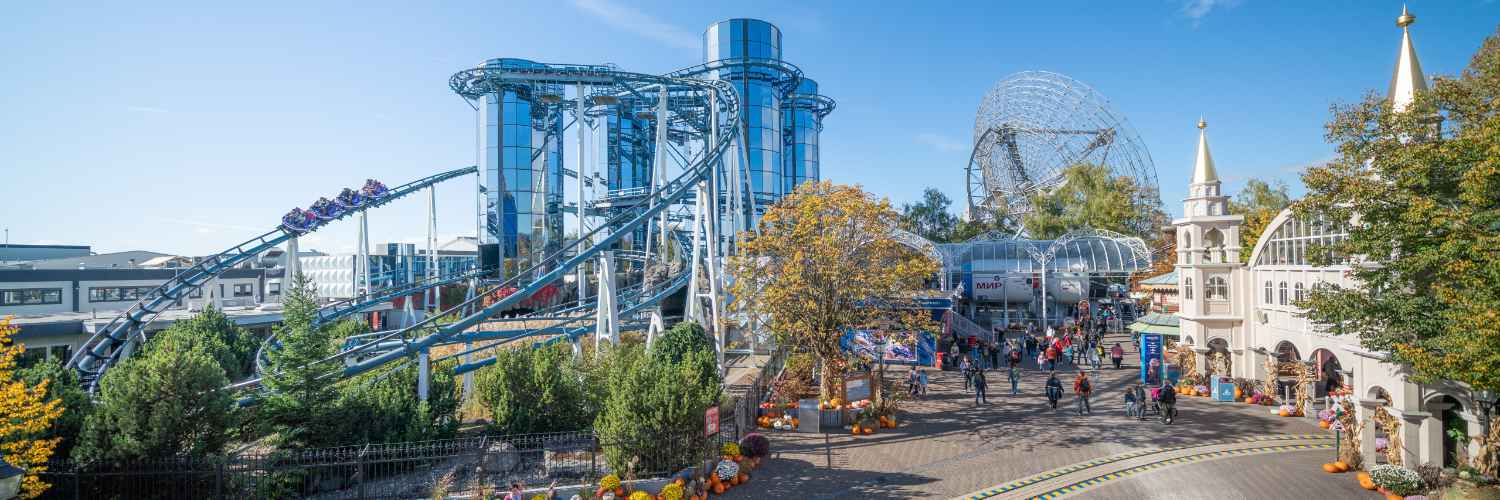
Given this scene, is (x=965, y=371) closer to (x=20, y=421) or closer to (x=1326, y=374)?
(x=1326, y=374)

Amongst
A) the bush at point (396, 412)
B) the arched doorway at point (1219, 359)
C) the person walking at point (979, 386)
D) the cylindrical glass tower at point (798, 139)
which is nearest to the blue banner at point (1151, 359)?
the arched doorway at point (1219, 359)

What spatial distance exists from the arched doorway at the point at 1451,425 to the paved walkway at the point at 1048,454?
1811mm

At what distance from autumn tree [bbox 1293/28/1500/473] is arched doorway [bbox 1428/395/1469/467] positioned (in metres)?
0.60

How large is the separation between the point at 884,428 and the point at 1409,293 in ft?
36.5

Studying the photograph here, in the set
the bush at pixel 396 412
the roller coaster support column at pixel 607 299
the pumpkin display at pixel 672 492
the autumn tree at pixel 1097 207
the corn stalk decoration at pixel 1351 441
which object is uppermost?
the autumn tree at pixel 1097 207

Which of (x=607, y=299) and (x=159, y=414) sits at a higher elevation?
(x=607, y=299)

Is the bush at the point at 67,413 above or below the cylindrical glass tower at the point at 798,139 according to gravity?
below

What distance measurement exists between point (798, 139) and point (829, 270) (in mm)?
46533

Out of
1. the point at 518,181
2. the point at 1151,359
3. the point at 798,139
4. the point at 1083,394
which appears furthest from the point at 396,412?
the point at 798,139

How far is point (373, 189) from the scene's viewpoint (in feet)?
119

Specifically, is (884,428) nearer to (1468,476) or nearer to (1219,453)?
(1219,453)

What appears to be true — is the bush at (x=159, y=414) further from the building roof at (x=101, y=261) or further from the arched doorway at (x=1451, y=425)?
the building roof at (x=101, y=261)

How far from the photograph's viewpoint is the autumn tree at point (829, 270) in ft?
62.1

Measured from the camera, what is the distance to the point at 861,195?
19.5 m
